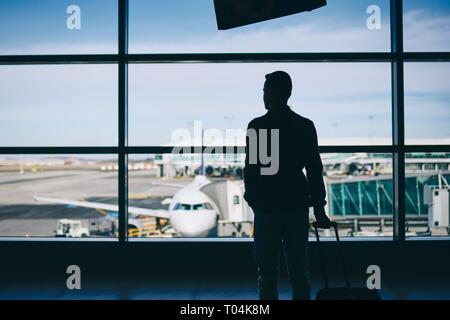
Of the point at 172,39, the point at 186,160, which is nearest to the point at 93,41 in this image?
the point at 172,39

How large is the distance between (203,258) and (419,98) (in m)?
2.25

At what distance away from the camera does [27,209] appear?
3.84 metres

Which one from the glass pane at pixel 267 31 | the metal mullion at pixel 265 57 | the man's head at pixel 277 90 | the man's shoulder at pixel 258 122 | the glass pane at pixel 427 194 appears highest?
the glass pane at pixel 267 31

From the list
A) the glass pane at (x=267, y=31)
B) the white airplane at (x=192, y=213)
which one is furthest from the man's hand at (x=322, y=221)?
the white airplane at (x=192, y=213)

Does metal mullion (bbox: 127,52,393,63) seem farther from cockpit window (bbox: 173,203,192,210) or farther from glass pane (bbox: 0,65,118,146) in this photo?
cockpit window (bbox: 173,203,192,210)

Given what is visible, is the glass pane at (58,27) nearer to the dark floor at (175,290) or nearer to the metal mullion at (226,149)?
the metal mullion at (226,149)

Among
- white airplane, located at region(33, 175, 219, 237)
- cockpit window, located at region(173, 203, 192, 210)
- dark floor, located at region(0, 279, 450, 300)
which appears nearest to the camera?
dark floor, located at region(0, 279, 450, 300)

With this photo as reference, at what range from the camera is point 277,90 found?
2.20 meters

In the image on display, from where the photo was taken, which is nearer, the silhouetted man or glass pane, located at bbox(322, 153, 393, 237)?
the silhouetted man

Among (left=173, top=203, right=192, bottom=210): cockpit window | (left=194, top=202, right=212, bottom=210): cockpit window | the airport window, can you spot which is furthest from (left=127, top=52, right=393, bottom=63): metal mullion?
(left=194, top=202, right=212, bottom=210): cockpit window

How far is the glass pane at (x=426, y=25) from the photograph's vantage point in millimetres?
3834

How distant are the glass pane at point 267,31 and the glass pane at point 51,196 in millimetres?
1085

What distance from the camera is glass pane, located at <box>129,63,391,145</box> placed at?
153 inches

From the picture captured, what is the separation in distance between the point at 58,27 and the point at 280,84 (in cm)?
260
